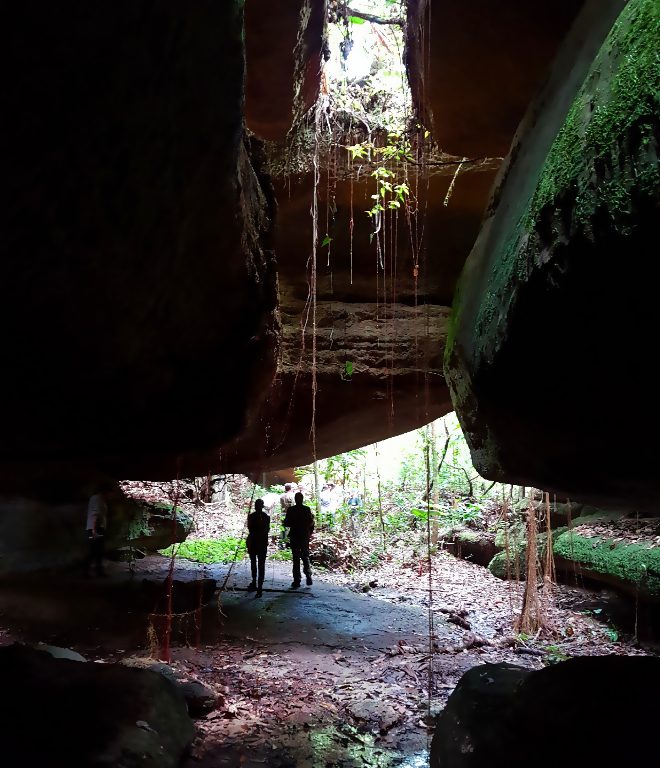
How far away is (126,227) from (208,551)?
12.9 meters

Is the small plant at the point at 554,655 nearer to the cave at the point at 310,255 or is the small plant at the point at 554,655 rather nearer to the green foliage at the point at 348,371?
the cave at the point at 310,255

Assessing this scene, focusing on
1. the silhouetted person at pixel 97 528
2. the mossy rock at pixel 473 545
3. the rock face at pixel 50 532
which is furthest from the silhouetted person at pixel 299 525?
the mossy rock at pixel 473 545

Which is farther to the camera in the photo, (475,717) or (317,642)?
(317,642)

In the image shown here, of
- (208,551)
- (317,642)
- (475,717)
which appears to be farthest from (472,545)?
(475,717)

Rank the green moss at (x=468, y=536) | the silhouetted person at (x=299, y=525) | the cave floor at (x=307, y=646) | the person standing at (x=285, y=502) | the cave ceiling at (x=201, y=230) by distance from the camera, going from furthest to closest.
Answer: the person standing at (x=285, y=502), the green moss at (x=468, y=536), the silhouetted person at (x=299, y=525), the cave floor at (x=307, y=646), the cave ceiling at (x=201, y=230)

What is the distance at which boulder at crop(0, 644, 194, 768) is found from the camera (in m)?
2.90

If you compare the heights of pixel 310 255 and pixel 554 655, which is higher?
pixel 310 255

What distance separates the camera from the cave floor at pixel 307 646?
4441 mm

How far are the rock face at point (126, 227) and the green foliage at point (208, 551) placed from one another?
378 inches

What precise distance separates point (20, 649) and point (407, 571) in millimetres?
9232

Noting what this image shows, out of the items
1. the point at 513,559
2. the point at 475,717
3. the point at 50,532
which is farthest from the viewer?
the point at 513,559

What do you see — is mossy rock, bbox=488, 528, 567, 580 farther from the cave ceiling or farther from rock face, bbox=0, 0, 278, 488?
rock face, bbox=0, 0, 278, 488

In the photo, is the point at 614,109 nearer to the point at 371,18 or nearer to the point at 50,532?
the point at 371,18

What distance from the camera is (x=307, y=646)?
22.3ft
